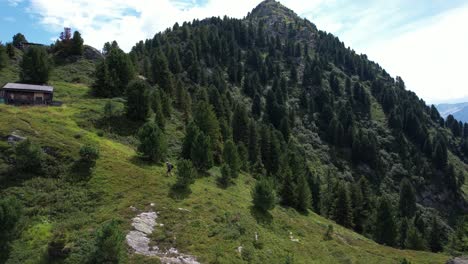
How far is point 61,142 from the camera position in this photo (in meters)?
53.2

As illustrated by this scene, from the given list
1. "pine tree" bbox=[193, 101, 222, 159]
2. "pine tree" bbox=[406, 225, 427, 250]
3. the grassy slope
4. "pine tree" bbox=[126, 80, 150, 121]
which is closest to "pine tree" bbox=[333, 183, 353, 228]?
"pine tree" bbox=[406, 225, 427, 250]

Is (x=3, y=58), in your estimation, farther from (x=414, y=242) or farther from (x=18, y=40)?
(x=414, y=242)

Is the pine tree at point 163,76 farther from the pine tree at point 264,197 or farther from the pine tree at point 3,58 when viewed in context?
the pine tree at point 264,197

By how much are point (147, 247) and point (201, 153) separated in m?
31.8

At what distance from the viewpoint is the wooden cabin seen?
82.0 meters

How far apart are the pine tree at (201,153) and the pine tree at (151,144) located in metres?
7.25

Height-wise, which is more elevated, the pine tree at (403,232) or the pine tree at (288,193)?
the pine tree at (288,193)

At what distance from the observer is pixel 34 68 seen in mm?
99125

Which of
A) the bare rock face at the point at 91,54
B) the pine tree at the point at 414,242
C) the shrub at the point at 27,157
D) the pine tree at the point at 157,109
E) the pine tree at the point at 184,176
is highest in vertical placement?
the bare rock face at the point at 91,54

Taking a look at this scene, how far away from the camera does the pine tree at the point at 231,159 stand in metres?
71.9

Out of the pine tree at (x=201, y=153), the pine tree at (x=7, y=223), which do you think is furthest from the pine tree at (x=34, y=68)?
the pine tree at (x=7, y=223)

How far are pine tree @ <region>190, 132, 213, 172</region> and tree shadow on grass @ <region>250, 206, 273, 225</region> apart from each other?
614 inches

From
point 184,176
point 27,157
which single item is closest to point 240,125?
point 184,176

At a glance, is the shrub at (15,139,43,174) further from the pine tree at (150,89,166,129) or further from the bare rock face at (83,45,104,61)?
the bare rock face at (83,45,104,61)
